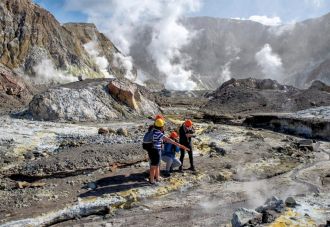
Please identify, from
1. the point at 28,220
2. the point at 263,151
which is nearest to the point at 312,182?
the point at 263,151

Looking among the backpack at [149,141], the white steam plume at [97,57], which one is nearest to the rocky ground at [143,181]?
the backpack at [149,141]

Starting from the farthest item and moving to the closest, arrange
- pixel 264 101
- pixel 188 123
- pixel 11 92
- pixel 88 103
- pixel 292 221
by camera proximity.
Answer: pixel 264 101 → pixel 11 92 → pixel 88 103 → pixel 188 123 → pixel 292 221

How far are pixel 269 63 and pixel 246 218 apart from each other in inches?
4515

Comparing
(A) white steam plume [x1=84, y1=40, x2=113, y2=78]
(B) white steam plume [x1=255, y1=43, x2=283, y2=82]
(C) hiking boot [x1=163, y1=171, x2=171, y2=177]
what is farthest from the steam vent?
(B) white steam plume [x1=255, y1=43, x2=283, y2=82]

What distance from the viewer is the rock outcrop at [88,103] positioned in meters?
22.0

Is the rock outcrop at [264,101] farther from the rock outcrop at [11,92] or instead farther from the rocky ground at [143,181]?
the rock outcrop at [11,92]

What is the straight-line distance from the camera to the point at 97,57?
88.6 meters

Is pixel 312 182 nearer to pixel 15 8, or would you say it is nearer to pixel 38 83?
pixel 38 83

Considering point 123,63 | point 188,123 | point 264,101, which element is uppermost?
point 123,63

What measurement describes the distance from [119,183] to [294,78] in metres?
100.0

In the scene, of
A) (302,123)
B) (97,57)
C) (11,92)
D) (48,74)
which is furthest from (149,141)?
(97,57)

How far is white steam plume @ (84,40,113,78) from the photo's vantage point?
8631cm

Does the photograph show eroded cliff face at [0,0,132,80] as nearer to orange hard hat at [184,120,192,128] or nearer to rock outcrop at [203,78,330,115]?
rock outcrop at [203,78,330,115]

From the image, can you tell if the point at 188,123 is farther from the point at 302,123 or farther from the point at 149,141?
the point at 302,123
